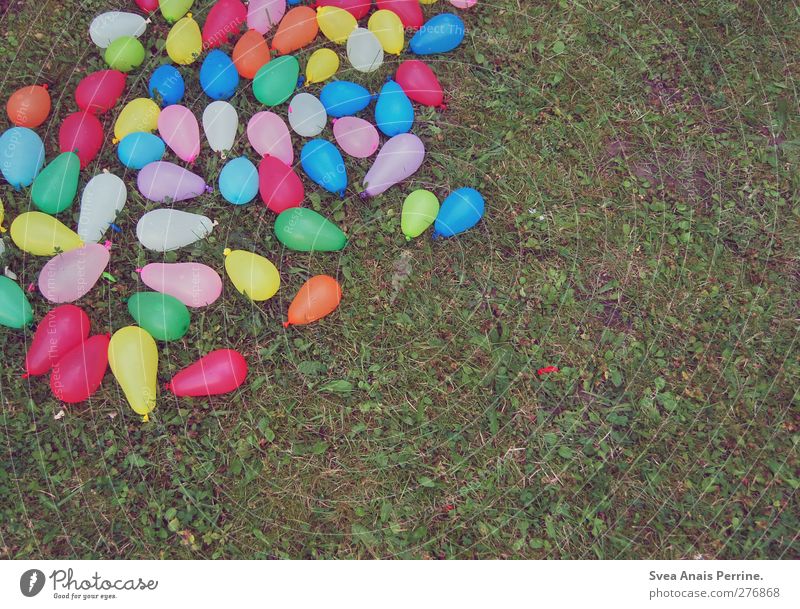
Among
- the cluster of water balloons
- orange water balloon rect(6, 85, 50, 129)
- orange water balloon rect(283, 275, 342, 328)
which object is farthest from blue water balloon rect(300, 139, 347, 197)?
orange water balloon rect(6, 85, 50, 129)

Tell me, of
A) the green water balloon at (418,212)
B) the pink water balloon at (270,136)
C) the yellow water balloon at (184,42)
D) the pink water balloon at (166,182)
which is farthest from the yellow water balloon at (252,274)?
the yellow water balloon at (184,42)

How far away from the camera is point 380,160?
252cm

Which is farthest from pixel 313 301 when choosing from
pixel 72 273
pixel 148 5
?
pixel 148 5

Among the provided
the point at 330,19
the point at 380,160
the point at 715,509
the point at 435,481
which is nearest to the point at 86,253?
the point at 380,160

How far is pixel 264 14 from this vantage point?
2717 mm

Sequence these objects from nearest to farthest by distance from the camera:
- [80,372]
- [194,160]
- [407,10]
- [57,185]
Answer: [80,372]
[57,185]
[194,160]
[407,10]

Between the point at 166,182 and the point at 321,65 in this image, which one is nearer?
the point at 166,182

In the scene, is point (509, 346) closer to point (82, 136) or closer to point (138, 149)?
point (138, 149)

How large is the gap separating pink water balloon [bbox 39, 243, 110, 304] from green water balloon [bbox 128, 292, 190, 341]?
196mm

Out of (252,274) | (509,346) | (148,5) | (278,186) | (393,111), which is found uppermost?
(148,5)

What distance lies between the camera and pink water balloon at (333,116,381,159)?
2539 mm

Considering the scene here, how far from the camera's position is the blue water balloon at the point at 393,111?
2.56 meters

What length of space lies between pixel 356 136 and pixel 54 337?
1.36 m
